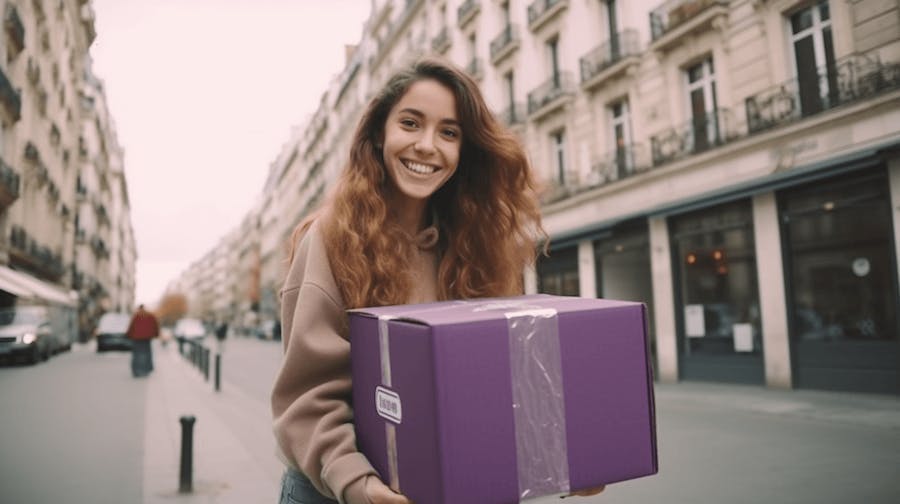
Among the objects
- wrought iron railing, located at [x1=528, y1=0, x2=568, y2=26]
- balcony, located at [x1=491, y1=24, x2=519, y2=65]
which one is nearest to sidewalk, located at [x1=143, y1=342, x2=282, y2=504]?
wrought iron railing, located at [x1=528, y1=0, x2=568, y2=26]

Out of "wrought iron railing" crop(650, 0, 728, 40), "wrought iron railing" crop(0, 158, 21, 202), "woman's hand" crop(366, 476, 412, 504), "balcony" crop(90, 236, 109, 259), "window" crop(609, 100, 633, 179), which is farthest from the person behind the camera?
"balcony" crop(90, 236, 109, 259)

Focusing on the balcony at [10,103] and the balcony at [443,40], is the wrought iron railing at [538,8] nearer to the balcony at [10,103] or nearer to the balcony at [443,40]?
the balcony at [443,40]

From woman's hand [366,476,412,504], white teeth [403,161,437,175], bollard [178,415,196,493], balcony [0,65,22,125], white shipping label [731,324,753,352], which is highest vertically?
balcony [0,65,22,125]

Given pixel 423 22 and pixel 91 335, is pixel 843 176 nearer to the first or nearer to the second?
pixel 423 22

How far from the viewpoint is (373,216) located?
1555 mm

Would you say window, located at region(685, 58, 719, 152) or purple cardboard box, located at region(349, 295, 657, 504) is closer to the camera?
purple cardboard box, located at region(349, 295, 657, 504)

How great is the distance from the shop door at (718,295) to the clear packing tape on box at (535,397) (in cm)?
1186

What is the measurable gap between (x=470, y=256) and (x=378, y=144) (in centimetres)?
39

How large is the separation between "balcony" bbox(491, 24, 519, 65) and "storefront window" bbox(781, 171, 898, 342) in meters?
10.6

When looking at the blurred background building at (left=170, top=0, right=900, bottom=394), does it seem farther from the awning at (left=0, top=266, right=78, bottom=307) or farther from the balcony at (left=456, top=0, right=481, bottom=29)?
the awning at (left=0, top=266, right=78, bottom=307)

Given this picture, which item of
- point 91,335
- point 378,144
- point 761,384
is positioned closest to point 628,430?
point 378,144

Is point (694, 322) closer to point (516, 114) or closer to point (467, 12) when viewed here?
point (516, 114)

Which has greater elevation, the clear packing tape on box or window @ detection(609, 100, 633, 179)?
window @ detection(609, 100, 633, 179)

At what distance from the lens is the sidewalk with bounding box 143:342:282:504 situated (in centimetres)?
497
